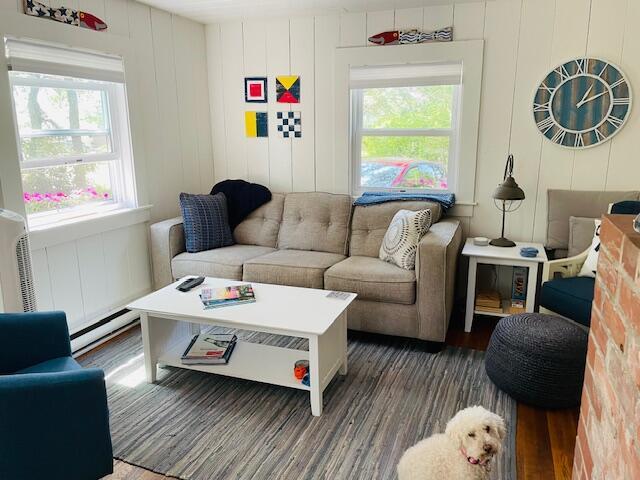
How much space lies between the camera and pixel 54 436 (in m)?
1.67

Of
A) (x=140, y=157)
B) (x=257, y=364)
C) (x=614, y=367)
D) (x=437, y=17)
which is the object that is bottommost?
(x=257, y=364)

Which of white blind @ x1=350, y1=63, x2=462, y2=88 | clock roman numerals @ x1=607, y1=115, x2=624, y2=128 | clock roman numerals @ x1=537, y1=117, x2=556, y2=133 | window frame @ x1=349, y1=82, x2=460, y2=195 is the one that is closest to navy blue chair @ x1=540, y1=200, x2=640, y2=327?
clock roman numerals @ x1=607, y1=115, x2=624, y2=128

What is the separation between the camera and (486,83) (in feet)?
11.9

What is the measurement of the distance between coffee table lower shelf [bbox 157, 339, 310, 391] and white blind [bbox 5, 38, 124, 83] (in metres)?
1.78

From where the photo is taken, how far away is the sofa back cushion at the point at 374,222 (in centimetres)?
365

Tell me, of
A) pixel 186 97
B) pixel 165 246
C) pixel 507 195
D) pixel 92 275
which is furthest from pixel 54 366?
pixel 507 195

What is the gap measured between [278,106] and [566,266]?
101 inches

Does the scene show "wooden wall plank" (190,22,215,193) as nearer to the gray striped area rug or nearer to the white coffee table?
the white coffee table

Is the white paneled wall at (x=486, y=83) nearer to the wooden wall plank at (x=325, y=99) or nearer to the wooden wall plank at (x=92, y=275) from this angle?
the wooden wall plank at (x=325, y=99)

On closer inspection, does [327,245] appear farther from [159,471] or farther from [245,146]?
[159,471]

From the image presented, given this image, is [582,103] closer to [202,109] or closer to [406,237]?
A: [406,237]

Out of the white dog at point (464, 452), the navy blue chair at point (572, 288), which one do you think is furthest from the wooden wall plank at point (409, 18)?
the white dog at point (464, 452)

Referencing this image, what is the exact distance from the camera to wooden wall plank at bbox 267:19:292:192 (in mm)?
4113

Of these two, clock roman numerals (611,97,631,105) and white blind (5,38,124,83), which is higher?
white blind (5,38,124,83)
